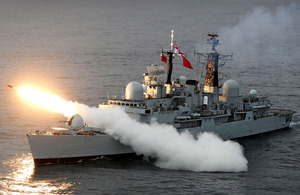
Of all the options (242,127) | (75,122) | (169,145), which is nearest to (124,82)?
(242,127)

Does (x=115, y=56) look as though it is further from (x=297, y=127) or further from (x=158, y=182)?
(x=158, y=182)

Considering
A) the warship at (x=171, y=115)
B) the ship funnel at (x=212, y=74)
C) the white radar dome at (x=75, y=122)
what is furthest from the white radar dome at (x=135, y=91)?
the ship funnel at (x=212, y=74)

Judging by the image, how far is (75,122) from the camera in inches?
2373

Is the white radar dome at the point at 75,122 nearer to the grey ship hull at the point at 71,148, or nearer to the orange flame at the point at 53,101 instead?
the grey ship hull at the point at 71,148

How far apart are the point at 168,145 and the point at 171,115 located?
5297mm

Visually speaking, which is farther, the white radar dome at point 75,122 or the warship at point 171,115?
the white radar dome at point 75,122

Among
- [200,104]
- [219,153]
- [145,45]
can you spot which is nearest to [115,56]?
[145,45]

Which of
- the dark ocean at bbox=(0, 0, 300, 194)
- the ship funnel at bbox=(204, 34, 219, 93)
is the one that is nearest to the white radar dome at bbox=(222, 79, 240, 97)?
the ship funnel at bbox=(204, 34, 219, 93)

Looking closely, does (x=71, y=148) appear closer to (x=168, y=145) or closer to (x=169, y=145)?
(x=168, y=145)

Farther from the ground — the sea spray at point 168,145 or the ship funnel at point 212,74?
the ship funnel at point 212,74

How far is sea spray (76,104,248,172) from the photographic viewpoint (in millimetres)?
59094

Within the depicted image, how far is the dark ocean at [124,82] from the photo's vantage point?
5397 cm

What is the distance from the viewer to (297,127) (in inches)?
3120

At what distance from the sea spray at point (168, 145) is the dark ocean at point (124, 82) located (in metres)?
1.35
